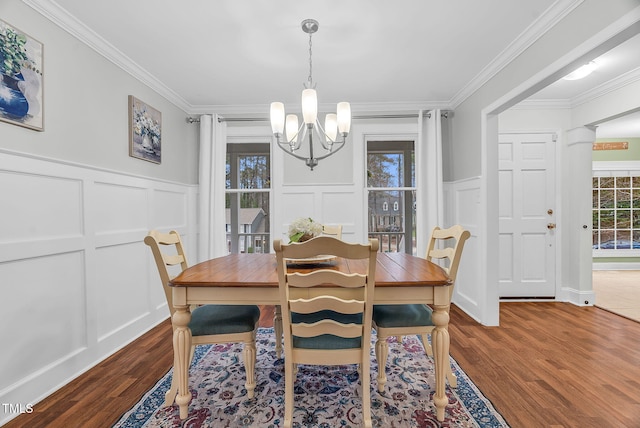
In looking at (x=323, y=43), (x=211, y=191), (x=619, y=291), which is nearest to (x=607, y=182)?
(x=619, y=291)

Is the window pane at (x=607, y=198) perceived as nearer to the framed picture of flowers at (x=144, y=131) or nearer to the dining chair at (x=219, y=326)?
the dining chair at (x=219, y=326)

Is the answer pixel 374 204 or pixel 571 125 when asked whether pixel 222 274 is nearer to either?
pixel 374 204

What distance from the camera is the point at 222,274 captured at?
5.76 feet

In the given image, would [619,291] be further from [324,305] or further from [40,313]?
[40,313]

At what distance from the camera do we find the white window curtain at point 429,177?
12.0 feet

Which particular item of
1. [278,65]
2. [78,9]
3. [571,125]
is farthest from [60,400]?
[571,125]

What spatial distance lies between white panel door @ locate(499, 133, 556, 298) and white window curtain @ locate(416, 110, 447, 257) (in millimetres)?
833

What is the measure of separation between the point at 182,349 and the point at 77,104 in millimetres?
1878

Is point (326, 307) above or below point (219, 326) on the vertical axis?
above

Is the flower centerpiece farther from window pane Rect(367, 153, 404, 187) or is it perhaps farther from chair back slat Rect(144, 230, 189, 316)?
window pane Rect(367, 153, 404, 187)

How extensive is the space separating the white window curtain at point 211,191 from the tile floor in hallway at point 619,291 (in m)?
4.54

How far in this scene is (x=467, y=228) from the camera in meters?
3.42

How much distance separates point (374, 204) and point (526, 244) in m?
1.91

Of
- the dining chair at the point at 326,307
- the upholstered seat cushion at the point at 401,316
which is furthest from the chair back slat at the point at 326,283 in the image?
the upholstered seat cushion at the point at 401,316
